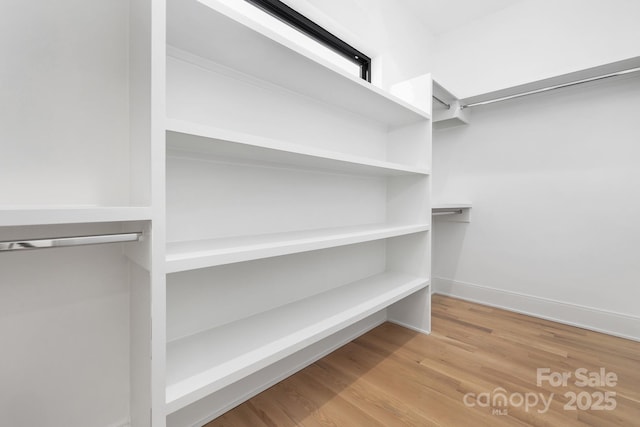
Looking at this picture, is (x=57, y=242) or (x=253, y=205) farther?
(x=253, y=205)

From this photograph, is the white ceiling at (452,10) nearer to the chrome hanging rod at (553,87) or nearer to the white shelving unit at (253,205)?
the chrome hanging rod at (553,87)

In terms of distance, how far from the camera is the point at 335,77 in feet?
4.14

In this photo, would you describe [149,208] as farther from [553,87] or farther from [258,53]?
[553,87]

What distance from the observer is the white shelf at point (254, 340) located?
32.0 inches

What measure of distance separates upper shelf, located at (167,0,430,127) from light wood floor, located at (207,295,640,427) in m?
1.48

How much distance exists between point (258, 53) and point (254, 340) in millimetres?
1106

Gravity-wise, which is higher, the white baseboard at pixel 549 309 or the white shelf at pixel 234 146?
the white shelf at pixel 234 146

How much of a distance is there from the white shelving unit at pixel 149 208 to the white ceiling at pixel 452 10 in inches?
61.9

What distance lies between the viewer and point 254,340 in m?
1.05

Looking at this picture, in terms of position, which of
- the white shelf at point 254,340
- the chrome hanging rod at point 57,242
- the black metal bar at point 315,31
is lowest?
the white shelf at point 254,340

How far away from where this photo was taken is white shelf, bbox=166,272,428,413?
81 centimetres

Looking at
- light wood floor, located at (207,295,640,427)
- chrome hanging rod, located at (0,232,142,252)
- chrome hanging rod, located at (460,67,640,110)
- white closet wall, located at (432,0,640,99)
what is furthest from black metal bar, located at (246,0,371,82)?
light wood floor, located at (207,295,640,427)

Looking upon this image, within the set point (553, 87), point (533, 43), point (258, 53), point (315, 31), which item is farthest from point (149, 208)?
point (533, 43)

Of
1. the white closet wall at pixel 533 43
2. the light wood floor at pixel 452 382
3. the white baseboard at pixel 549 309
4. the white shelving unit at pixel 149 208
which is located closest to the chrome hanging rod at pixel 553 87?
the white closet wall at pixel 533 43
